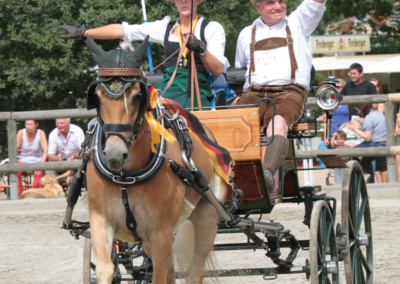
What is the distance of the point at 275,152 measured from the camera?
5941mm

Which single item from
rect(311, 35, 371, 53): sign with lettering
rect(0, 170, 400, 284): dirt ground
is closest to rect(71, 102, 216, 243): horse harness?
rect(0, 170, 400, 284): dirt ground

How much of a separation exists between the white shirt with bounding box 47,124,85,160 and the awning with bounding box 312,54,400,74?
432 inches

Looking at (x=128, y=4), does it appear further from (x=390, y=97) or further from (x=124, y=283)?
(x=124, y=283)

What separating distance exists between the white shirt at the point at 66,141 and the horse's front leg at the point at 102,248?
8093mm

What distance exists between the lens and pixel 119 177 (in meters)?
4.59

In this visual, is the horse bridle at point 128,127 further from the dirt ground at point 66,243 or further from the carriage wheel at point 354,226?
the dirt ground at point 66,243

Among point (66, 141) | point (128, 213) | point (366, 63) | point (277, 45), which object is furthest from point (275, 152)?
point (366, 63)

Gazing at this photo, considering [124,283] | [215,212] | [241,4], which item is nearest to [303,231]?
[124,283]

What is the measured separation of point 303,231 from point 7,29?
8.12 m

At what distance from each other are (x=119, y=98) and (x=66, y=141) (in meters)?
8.42

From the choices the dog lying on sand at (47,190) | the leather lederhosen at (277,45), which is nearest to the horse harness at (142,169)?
the leather lederhosen at (277,45)

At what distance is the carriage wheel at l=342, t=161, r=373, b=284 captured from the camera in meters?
6.21

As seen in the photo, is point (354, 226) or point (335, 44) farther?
point (335, 44)

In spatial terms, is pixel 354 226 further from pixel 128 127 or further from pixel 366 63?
pixel 366 63
